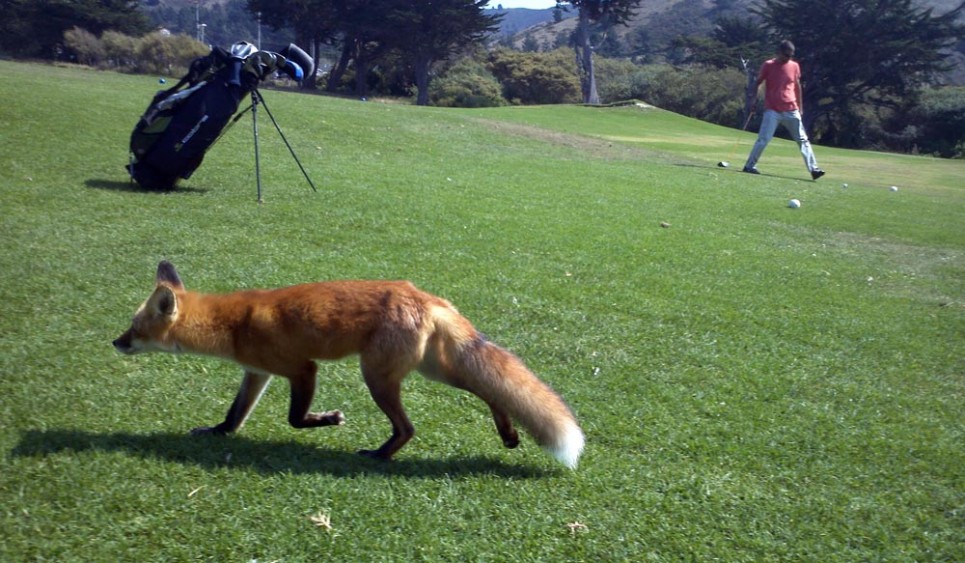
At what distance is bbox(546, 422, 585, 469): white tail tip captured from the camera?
187 inches

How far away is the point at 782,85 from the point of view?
20891 mm

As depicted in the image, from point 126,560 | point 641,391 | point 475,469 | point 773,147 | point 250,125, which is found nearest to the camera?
point 126,560

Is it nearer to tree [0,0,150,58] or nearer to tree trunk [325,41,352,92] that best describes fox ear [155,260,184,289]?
tree [0,0,150,58]

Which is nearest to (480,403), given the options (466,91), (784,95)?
(784,95)

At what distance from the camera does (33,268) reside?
7855 millimetres

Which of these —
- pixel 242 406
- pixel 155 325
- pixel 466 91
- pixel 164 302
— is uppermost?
pixel 466 91

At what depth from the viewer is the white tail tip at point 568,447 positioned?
475cm

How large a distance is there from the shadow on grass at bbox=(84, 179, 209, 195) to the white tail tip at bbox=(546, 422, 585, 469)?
8.65 m

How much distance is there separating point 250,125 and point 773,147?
22010 mm

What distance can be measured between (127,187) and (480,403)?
26.1ft

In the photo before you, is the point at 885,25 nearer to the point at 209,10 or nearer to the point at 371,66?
the point at 371,66

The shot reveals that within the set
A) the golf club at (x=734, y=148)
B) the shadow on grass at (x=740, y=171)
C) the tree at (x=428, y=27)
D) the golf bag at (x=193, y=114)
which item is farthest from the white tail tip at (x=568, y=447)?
the tree at (x=428, y=27)

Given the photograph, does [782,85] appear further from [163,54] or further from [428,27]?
[428,27]

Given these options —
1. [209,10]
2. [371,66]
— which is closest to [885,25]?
[371,66]
